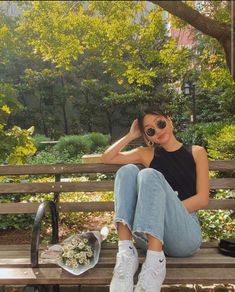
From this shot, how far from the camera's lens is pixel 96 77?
20.2m

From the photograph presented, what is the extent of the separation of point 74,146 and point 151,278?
38.6 feet

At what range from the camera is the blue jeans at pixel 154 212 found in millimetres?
2346

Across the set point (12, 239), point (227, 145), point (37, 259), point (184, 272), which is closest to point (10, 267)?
point (37, 259)

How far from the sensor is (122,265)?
7.41 feet

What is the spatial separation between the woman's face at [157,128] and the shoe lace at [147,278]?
3.41 ft

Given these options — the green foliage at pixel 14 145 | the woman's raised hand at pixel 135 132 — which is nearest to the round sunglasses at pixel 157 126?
the woman's raised hand at pixel 135 132

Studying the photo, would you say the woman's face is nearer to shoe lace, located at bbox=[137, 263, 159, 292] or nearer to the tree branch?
shoe lace, located at bbox=[137, 263, 159, 292]

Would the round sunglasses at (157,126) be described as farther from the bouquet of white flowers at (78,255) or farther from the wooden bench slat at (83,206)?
the bouquet of white flowers at (78,255)

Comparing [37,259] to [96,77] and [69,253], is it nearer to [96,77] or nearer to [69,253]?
[69,253]

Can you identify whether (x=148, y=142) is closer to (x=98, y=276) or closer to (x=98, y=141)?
(x=98, y=276)

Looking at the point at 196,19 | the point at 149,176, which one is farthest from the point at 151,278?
the point at 196,19

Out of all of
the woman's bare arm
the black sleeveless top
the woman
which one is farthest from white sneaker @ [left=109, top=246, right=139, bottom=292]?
the woman's bare arm

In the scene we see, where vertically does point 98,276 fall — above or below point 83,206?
below

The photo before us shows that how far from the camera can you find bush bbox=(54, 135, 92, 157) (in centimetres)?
1371
